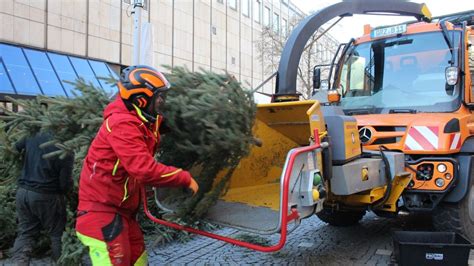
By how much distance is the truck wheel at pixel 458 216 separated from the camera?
475 centimetres

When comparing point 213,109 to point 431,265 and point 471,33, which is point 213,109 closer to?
point 431,265

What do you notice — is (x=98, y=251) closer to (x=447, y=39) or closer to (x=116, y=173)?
(x=116, y=173)

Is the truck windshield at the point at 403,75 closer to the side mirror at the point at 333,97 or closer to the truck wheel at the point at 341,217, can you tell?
the side mirror at the point at 333,97

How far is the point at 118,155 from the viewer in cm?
284

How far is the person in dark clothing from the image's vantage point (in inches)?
174

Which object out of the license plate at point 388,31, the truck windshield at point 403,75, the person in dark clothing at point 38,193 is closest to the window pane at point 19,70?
the person in dark clothing at point 38,193

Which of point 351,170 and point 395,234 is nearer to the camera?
point 351,170

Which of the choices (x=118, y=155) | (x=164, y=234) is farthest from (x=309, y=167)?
(x=164, y=234)

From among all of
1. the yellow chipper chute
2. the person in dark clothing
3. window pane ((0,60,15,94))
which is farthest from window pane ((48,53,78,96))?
the yellow chipper chute

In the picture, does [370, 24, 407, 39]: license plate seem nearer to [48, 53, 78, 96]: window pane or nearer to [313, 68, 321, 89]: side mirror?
[313, 68, 321, 89]: side mirror

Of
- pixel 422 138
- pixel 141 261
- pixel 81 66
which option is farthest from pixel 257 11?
pixel 141 261

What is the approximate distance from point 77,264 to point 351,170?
2.74 meters

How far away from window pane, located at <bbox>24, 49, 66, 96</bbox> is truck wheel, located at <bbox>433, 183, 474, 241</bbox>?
11.3 meters

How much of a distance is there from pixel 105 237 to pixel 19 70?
11885mm
